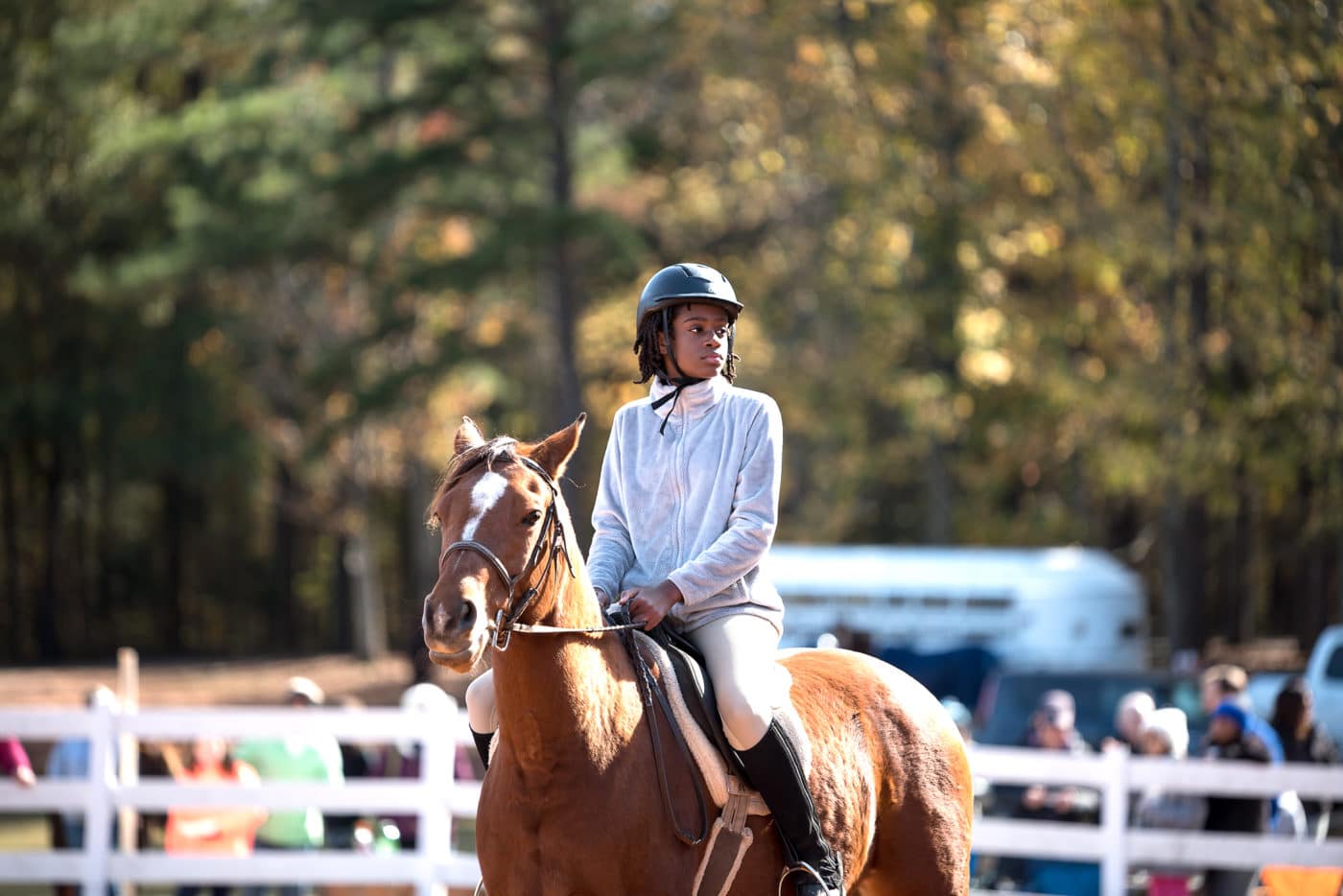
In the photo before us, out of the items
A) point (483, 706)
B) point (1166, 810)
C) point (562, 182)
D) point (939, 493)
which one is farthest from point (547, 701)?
point (939, 493)

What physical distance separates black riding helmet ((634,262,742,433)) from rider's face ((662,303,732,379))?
0.03 metres

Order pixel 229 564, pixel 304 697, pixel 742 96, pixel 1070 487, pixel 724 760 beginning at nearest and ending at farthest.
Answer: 1. pixel 724 760
2. pixel 304 697
3. pixel 742 96
4. pixel 1070 487
5. pixel 229 564

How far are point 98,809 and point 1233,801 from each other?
6302 millimetres

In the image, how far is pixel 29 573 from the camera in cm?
3516

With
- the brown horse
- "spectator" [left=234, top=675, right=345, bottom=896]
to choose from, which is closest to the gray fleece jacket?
the brown horse

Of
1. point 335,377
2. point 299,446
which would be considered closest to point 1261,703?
point 335,377

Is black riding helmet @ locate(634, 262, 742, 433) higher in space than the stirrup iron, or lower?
higher

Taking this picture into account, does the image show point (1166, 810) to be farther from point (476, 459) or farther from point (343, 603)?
point (343, 603)

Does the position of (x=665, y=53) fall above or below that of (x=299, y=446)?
above

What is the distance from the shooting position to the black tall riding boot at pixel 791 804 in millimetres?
4629

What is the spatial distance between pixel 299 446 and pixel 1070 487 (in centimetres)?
1443

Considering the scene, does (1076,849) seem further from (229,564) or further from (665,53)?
(229,564)

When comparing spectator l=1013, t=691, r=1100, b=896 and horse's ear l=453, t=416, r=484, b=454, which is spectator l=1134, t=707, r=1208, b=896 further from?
horse's ear l=453, t=416, r=484, b=454

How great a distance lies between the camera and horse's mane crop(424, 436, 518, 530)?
13.9ft
